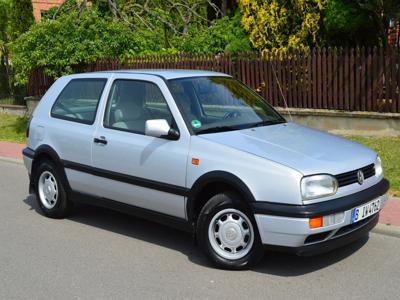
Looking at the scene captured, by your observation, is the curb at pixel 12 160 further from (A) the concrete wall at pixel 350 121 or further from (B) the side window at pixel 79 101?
(A) the concrete wall at pixel 350 121

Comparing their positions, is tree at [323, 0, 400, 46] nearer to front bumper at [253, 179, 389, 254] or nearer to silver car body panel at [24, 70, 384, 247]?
silver car body panel at [24, 70, 384, 247]

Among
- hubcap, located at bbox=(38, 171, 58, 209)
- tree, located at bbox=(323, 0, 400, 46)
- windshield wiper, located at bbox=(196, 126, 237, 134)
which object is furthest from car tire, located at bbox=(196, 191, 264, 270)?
tree, located at bbox=(323, 0, 400, 46)

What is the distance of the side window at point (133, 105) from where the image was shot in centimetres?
536

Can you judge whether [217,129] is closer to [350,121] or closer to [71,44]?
[350,121]

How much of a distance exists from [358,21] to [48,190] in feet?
29.2

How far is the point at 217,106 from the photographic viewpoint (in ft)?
17.8

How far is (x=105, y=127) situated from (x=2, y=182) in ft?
13.2

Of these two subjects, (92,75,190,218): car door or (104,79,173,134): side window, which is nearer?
(92,75,190,218): car door

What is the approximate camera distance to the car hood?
4.38m

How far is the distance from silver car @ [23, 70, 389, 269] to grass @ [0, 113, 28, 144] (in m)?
7.82

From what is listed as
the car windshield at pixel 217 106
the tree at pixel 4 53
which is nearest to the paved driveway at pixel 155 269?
the car windshield at pixel 217 106

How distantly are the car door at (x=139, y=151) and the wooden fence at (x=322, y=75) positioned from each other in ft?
20.7

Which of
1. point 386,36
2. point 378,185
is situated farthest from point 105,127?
point 386,36

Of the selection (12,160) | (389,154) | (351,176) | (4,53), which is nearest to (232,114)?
(351,176)
